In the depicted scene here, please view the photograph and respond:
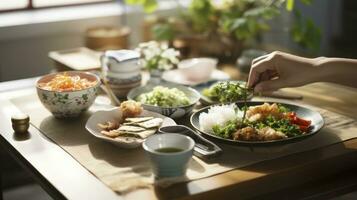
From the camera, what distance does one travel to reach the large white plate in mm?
1627

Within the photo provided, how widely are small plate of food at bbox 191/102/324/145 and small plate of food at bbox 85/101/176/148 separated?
0.41 ft

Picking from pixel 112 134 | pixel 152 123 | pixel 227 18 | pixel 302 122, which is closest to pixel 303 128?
pixel 302 122

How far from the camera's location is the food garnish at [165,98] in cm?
193

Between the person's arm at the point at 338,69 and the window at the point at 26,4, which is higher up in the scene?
the person's arm at the point at 338,69

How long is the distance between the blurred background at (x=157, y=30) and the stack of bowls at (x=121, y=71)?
32 cm

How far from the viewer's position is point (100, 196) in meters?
1.38

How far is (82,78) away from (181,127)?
492mm

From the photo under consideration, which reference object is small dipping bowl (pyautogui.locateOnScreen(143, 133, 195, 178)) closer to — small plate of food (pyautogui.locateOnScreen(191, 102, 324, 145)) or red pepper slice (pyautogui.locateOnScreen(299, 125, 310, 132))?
Answer: small plate of food (pyautogui.locateOnScreen(191, 102, 324, 145))

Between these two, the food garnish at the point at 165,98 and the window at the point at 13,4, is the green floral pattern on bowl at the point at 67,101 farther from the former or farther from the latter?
the window at the point at 13,4

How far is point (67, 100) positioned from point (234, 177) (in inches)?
25.5

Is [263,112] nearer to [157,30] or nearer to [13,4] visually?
[157,30]

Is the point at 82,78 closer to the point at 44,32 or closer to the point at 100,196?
the point at 100,196

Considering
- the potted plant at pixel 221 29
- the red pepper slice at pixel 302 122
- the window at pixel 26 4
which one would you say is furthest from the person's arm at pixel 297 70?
the window at pixel 26 4

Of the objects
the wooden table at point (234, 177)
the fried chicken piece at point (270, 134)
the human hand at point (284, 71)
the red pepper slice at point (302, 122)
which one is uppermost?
the human hand at point (284, 71)
